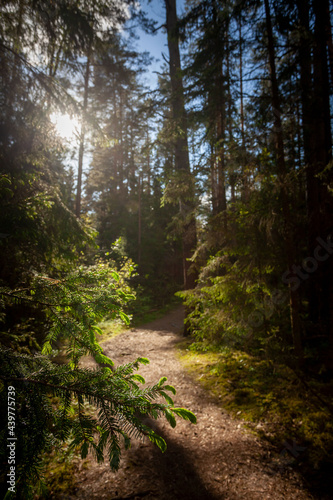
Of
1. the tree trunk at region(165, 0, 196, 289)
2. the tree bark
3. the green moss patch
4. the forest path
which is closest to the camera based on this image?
the forest path

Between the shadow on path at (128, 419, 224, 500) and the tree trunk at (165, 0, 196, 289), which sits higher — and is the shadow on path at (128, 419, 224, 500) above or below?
below

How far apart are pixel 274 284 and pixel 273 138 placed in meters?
3.45

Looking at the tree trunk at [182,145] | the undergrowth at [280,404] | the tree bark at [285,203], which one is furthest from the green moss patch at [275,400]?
the tree trunk at [182,145]

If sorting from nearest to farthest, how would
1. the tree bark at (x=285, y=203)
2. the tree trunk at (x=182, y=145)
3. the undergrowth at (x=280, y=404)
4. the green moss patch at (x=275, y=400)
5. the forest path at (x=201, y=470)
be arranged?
the forest path at (x=201, y=470)
the undergrowth at (x=280, y=404)
the green moss patch at (x=275, y=400)
the tree bark at (x=285, y=203)
the tree trunk at (x=182, y=145)

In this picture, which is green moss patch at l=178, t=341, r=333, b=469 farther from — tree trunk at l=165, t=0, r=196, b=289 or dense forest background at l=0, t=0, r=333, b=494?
tree trunk at l=165, t=0, r=196, b=289

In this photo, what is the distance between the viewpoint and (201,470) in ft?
10.4

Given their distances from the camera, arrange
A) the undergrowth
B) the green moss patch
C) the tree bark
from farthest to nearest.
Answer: the tree bark
the green moss patch
the undergrowth

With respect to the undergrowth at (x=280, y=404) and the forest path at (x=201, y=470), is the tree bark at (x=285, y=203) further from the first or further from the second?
the forest path at (x=201, y=470)

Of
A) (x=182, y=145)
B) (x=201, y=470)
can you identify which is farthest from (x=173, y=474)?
(x=182, y=145)

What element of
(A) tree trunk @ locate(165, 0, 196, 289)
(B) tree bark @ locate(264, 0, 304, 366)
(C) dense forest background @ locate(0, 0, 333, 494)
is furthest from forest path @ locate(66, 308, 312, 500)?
(A) tree trunk @ locate(165, 0, 196, 289)

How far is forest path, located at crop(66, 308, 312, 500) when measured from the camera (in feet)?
9.19

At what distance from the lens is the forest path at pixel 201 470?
2.80 m

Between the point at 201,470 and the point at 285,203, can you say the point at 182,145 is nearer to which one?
the point at 285,203

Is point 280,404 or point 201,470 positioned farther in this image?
point 280,404
